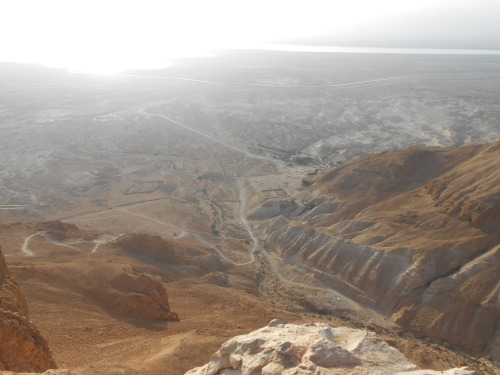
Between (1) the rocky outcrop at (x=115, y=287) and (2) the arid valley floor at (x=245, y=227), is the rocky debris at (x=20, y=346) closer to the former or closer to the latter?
(2) the arid valley floor at (x=245, y=227)

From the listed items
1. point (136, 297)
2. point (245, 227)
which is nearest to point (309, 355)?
point (136, 297)

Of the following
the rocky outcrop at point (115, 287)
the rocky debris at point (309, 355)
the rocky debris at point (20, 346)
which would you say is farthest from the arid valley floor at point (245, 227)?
the rocky debris at point (309, 355)

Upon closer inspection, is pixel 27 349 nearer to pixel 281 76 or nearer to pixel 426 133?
pixel 426 133

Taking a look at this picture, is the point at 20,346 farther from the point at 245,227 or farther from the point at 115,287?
the point at 245,227

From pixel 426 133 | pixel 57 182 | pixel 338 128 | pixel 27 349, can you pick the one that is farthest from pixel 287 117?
pixel 27 349

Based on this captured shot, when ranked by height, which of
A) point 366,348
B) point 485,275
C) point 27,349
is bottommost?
point 485,275
